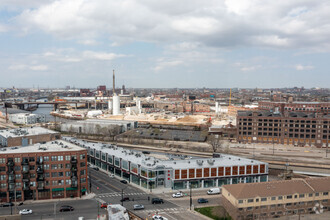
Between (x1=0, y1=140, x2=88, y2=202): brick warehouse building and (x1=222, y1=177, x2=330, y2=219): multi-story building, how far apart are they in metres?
16.9

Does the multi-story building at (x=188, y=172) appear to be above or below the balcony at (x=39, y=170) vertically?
below

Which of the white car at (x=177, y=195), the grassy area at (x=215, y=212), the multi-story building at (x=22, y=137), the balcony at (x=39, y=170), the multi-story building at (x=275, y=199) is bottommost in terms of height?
the grassy area at (x=215, y=212)

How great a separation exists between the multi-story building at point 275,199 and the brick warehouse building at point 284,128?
36791 mm

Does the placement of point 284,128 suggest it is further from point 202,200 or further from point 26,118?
point 26,118

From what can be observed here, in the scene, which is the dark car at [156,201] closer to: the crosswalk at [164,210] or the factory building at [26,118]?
the crosswalk at [164,210]

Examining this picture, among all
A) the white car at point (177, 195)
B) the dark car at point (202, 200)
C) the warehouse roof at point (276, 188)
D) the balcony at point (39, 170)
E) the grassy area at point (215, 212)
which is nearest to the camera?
the warehouse roof at point (276, 188)

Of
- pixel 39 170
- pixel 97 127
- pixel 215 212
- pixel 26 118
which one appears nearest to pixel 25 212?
pixel 39 170

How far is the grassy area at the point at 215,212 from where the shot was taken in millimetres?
29453

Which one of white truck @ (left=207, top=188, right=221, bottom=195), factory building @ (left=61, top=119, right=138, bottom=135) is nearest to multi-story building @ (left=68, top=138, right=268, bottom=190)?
white truck @ (left=207, top=188, right=221, bottom=195)

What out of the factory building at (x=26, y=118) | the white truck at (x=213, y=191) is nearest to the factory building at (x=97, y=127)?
the factory building at (x=26, y=118)

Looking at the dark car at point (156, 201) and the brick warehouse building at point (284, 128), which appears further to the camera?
the brick warehouse building at point (284, 128)

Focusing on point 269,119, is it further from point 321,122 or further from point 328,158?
point 328,158

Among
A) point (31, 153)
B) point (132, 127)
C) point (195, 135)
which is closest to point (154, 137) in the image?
point (195, 135)

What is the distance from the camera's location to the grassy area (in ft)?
96.6
